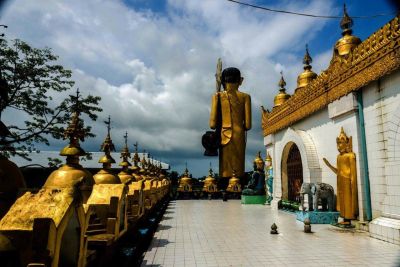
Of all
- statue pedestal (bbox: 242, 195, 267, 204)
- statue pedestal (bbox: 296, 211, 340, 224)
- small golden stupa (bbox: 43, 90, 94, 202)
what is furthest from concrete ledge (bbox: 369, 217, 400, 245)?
statue pedestal (bbox: 242, 195, 267, 204)

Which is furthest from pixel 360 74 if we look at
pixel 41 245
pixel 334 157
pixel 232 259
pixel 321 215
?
pixel 41 245

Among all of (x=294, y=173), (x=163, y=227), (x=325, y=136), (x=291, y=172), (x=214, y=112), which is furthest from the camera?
(x=214, y=112)

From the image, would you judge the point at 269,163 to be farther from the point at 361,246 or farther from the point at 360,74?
the point at 361,246

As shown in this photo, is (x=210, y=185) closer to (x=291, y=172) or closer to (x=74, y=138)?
(x=291, y=172)

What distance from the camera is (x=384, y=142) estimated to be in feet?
27.0

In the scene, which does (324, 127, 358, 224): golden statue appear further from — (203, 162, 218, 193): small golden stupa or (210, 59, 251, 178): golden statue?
(203, 162, 218, 193): small golden stupa

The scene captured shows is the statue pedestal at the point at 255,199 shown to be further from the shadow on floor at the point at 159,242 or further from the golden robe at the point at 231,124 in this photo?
the shadow on floor at the point at 159,242

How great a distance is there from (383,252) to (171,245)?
4536mm

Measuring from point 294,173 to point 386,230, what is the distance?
25.7 ft

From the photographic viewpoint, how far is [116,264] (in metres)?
4.93

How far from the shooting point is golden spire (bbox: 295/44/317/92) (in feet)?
49.5

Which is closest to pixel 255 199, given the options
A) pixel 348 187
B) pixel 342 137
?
pixel 348 187

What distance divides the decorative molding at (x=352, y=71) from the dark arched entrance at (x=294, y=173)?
153cm

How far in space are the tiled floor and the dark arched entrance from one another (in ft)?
15.8
